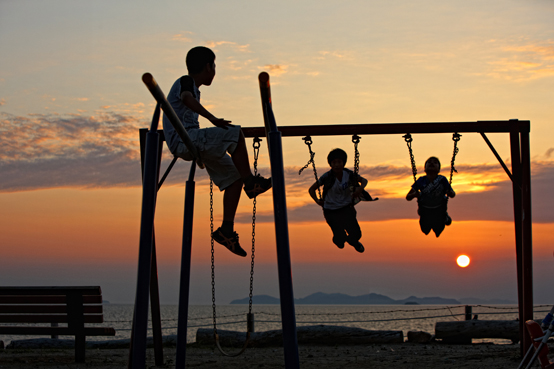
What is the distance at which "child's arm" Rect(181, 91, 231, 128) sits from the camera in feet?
15.1

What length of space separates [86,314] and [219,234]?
12.8ft

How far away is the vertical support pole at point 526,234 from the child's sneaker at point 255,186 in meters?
4.14

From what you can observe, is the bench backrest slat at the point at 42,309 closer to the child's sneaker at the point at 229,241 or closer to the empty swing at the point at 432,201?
the child's sneaker at the point at 229,241

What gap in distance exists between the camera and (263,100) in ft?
13.1

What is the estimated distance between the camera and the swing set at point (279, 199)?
3.73 metres

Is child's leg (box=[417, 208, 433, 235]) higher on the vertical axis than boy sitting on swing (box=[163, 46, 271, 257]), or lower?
lower

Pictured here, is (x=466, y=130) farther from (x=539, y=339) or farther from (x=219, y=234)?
(x=219, y=234)

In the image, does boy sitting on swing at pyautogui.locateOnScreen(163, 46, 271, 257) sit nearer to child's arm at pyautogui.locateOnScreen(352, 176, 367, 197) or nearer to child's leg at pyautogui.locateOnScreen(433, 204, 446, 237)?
child's arm at pyautogui.locateOnScreen(352, 176, 367, 197)

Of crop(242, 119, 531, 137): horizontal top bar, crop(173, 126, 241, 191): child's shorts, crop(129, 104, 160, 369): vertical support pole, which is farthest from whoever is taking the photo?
crop(242, 119, 531, 137): horizontal top bar

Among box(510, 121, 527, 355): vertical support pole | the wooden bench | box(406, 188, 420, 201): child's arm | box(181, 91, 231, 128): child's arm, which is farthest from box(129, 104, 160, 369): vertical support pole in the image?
box(510, 121, 527, 355): vertical support pole

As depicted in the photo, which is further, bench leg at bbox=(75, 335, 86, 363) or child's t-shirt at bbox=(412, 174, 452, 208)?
child's t-shirt at bbox=(412, 174, 452, 208)

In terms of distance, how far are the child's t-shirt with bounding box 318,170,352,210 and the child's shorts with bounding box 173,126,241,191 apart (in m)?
3.17

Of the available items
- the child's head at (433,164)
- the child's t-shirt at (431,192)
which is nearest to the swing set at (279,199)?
the child's t-shirt at (431,192)

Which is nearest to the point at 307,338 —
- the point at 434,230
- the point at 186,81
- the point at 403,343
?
the point at 403,343
